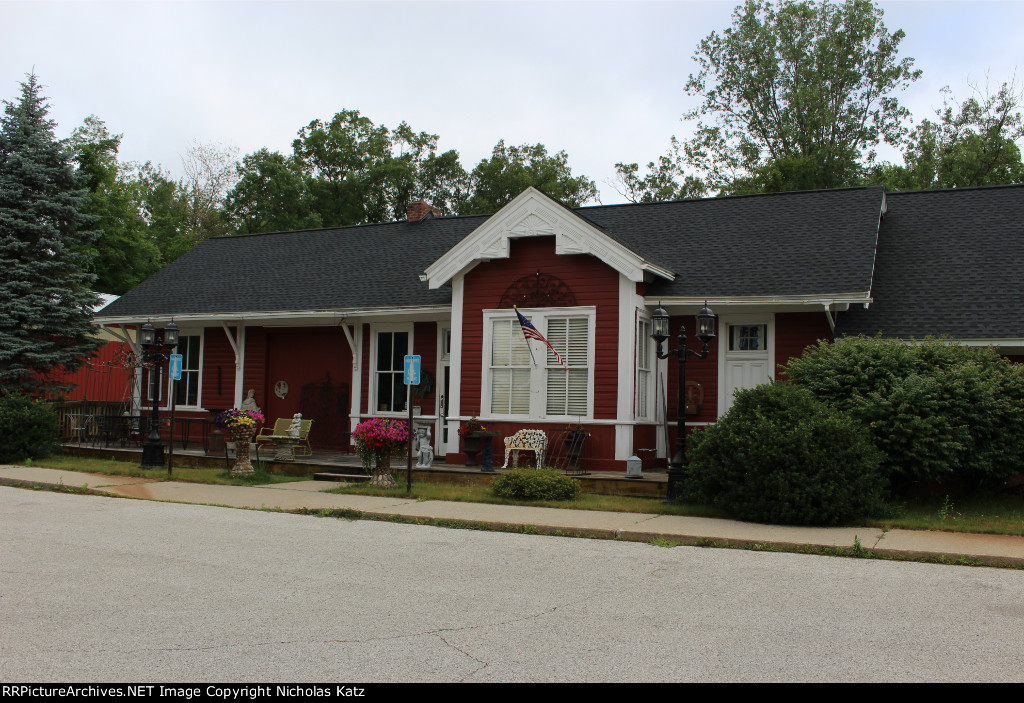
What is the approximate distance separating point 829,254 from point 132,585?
43.1 ft

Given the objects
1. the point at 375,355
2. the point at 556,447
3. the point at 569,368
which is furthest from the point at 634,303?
the point at 375,355

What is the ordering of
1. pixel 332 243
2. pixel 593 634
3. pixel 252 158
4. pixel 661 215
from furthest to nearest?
pixel 252 158, pixel 332 243, pixel 661 215, pixel 593 634

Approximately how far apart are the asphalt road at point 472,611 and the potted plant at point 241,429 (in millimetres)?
5948

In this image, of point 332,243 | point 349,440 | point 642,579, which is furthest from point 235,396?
point 642,579

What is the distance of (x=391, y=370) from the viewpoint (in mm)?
19969

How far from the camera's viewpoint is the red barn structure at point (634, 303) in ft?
51.8

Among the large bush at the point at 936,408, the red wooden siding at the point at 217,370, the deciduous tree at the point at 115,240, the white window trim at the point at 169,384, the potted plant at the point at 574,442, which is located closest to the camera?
the large bush at the point at 936,408

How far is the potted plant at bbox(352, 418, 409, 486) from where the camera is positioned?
49.2ft

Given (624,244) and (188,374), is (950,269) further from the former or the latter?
(188,374)

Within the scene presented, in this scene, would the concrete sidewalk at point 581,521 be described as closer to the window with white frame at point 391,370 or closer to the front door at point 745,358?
the window with white frame at point 391,370

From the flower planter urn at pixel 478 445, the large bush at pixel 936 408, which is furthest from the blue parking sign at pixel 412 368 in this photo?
the large bush at pixel 936 408

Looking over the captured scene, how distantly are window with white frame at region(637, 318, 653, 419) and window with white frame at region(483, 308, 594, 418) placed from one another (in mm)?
891

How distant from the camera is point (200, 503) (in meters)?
13.8
